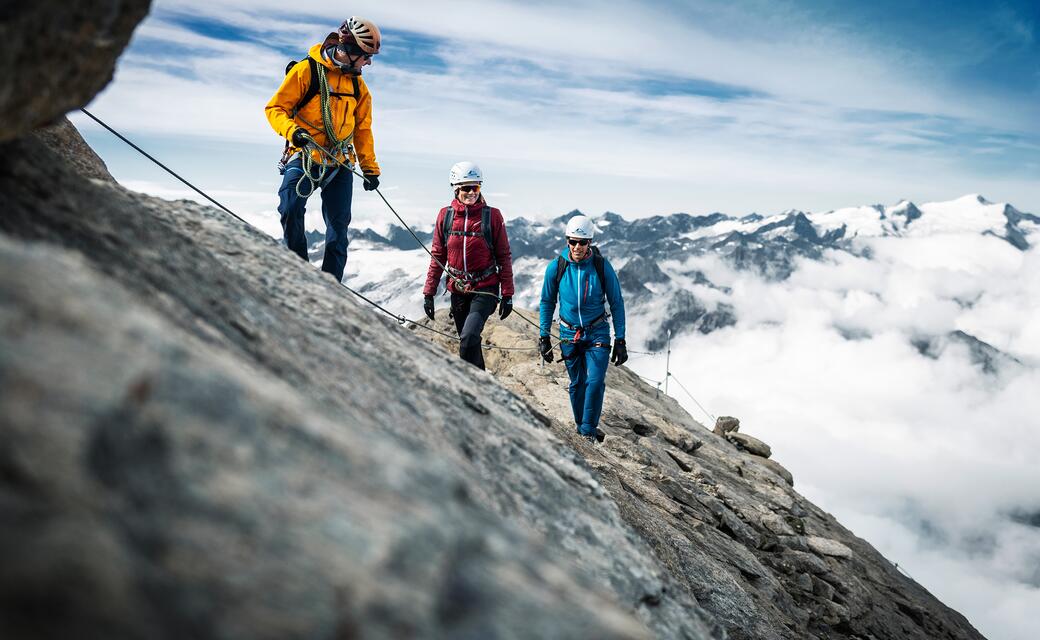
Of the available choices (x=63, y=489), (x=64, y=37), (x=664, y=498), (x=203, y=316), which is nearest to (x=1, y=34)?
(x=64, y=37)

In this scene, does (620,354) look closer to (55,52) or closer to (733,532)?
(733,532)

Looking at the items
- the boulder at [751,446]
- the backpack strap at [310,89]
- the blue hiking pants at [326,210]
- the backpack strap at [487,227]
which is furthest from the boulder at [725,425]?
the backpack strap at [310,89]

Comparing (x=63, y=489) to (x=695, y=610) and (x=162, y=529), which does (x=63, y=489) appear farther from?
(x=695, y=610)

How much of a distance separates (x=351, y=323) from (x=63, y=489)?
4136mm

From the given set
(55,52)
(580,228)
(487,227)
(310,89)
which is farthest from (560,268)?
(55,52)

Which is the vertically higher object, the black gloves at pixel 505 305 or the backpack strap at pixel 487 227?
the backpack strap at pixel 487 227

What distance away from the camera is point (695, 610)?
6.25 meters

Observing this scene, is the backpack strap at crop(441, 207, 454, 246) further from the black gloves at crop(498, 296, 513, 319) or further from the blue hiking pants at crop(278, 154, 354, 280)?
the blue hiking pants at crop(278, 154, 354, 280)

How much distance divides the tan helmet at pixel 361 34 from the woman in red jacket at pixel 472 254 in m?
2.25

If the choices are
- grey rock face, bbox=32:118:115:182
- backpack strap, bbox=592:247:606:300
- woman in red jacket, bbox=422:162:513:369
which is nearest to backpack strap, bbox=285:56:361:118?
woman in red jacket, bbox=422:162:513:369

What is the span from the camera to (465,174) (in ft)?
36.2

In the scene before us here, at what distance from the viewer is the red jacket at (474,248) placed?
37.4 feet

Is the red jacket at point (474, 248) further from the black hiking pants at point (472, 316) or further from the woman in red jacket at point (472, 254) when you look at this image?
the black hiking pants at point (472, 316)

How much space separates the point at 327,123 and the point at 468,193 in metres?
2.44
